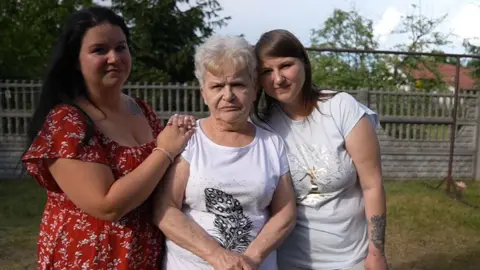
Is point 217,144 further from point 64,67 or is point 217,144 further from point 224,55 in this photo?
point 64,67

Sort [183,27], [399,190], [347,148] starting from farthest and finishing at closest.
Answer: [183,27] → [399,190] → [347,148]

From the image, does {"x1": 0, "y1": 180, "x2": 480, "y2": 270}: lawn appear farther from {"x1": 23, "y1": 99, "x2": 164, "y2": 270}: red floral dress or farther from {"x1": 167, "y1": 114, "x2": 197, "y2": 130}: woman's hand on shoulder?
{"x1": 167, "y1": 114, "x2": 197, "y2": 130}: woman's hand on shoulder

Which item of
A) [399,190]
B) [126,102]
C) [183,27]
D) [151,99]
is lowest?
[399,190]

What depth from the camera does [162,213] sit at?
160 centimetres

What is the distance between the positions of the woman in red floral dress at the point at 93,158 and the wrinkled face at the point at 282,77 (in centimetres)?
35

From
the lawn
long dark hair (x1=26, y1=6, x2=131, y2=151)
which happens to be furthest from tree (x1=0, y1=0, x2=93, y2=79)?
long dark hair (x1=26, y1=6, x2=131, y2=151)

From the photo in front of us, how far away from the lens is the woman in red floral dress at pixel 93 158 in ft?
4.88

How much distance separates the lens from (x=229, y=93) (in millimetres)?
1553

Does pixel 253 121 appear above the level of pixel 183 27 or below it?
below

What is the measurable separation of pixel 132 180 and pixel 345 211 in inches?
31.7

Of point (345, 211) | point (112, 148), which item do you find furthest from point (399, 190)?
point (112, 148)

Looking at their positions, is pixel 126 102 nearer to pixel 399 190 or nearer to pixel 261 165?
pixel 261 165

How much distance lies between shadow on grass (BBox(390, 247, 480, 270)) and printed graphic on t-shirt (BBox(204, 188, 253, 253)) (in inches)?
130

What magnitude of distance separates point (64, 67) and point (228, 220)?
0.75m
